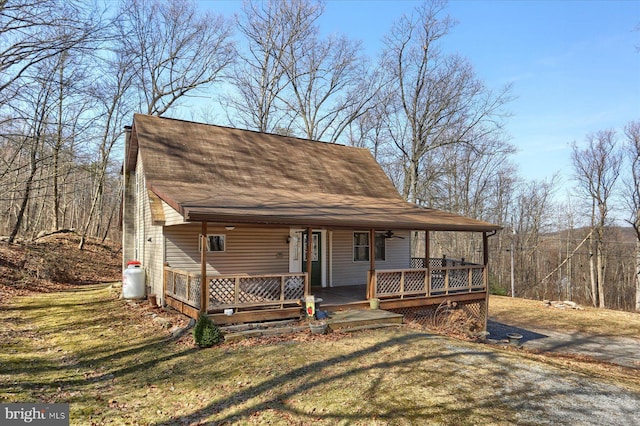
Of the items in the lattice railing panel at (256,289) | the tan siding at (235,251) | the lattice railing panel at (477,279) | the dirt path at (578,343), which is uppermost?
the tan siding at (235,251)

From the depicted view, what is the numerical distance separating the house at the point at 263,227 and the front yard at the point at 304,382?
1660 mm

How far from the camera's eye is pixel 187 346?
8.02 meters

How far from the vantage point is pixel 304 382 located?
19.9 ft

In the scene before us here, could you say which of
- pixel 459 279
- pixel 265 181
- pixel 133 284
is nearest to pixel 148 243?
pixel 133 284

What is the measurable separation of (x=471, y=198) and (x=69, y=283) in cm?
2987

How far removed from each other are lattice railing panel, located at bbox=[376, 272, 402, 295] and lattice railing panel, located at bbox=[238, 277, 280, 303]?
334 centimetres

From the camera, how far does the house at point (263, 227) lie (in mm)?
9312

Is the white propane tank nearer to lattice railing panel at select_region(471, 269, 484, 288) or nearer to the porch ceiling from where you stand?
the porch ceiling

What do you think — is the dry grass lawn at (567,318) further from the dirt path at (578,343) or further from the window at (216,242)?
the window at (216,242)

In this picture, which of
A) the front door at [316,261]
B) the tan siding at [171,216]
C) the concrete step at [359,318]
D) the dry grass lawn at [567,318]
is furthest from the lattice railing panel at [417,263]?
the tan siding at [171,216]

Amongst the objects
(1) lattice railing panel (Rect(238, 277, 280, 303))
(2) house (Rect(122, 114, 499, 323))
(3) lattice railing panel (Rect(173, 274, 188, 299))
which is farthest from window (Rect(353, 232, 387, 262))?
(3) lattice railing panel (Rect(173, 274, 188, 299))

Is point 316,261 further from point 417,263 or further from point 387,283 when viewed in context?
point 417,263

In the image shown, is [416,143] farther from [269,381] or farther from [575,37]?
[269,381]

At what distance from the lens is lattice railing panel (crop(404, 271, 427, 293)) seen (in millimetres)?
12070
